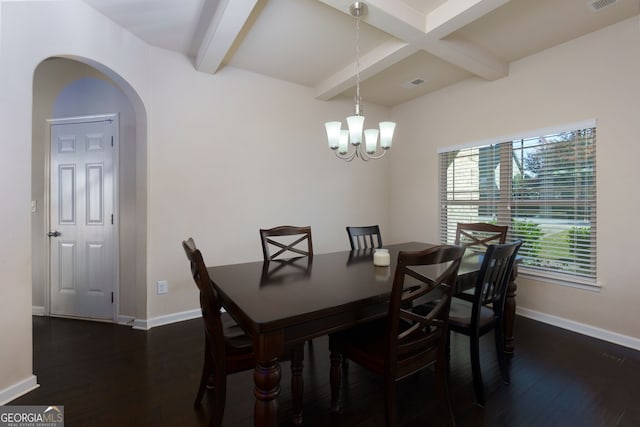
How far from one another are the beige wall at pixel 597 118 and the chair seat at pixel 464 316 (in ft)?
4.56

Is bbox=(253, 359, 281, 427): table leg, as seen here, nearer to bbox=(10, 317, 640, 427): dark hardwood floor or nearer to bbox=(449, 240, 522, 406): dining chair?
bbox=(10, 317, 640, 427): dark hardwood floor

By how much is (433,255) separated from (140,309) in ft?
9.27

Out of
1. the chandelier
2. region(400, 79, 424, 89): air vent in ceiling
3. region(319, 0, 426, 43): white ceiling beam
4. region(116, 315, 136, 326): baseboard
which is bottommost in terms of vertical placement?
region(116, 315, 136, 326): baseboard

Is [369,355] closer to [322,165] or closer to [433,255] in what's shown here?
[433,255]

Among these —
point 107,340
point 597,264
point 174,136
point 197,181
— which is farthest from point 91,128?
point 597,264

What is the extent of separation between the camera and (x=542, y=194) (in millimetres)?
2994

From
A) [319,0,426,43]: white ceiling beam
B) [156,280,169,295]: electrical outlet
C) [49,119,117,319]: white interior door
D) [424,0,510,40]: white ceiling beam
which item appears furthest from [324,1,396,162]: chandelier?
[49,119,117,319]: white interior door

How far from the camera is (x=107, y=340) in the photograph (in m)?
2.54

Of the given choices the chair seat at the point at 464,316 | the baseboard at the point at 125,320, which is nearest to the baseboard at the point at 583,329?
the chair seat at the point at 464,316

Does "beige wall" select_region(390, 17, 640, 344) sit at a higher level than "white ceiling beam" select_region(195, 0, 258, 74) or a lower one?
lower

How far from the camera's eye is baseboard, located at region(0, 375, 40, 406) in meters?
1.71

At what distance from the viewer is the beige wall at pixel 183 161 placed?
1.79 meters

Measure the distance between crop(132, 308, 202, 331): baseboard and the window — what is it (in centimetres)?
341

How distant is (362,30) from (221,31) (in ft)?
3.97
